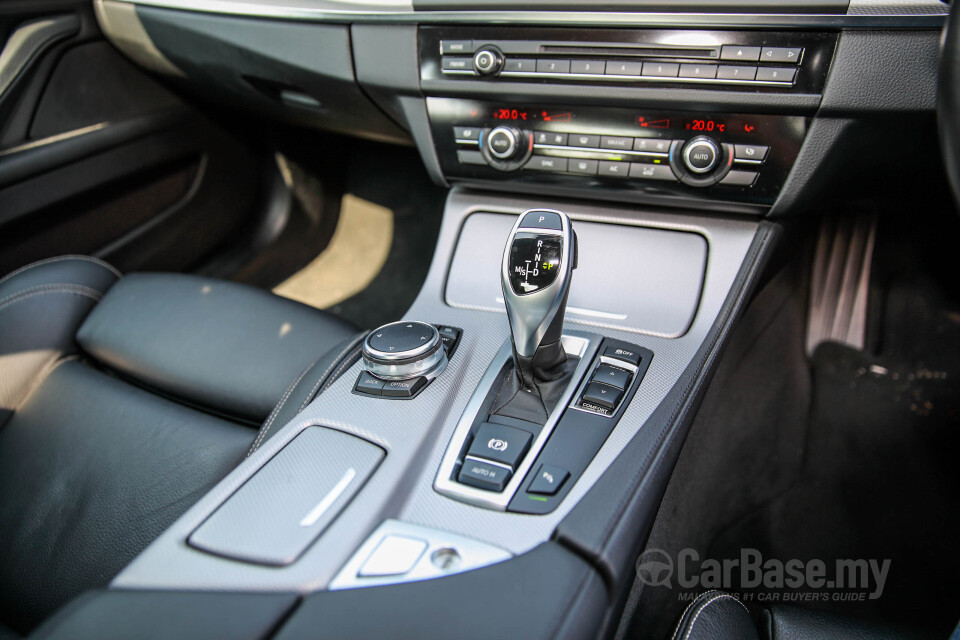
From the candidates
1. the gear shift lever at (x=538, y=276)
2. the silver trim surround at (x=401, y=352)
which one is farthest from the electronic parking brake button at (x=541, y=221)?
the silver trim surround at (x=401, y=352)

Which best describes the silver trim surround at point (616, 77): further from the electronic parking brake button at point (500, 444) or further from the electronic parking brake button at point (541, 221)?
the electronic parking brake button at point (500, 444)

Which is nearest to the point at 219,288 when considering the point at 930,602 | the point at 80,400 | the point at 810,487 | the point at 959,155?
the point at 80,400

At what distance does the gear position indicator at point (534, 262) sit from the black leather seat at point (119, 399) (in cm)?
29

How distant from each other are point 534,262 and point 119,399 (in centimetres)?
70

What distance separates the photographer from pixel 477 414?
30.8 inches

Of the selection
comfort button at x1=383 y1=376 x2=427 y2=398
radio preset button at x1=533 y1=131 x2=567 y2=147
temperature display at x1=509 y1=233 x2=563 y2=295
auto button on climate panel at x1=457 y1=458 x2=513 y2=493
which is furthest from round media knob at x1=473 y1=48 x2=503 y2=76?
auto button on climate panel at x1=457 y1=458 x2=513 y2=493

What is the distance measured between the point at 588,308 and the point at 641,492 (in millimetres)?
337

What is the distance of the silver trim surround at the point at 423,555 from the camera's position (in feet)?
1.90

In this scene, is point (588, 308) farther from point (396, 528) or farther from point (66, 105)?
point (66, 105)

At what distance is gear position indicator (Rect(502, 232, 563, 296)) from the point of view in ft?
2.34

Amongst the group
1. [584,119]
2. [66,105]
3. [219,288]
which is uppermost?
[584,119]

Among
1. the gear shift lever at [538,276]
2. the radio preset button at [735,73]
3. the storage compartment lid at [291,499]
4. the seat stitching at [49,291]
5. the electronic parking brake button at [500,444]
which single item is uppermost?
the radio preset button at [735,73]

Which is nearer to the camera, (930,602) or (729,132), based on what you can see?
(729,132)

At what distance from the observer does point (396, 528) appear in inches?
25.1
